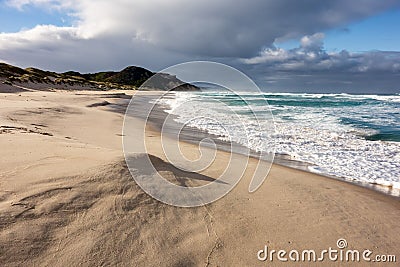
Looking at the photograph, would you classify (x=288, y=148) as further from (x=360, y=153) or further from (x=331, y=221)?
(x=331, y=221)

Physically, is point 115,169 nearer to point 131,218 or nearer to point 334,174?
point 131,218

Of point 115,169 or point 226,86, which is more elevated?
point 226,86

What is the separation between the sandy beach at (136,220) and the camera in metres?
2.48

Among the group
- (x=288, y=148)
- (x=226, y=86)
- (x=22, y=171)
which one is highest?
(x=226, y=86)

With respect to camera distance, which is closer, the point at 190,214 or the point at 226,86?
the point at 190,214

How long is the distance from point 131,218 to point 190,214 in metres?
0.77

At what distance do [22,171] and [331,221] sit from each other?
13.7 ft

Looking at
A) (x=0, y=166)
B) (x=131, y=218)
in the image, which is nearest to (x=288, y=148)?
(x=131, y=218)

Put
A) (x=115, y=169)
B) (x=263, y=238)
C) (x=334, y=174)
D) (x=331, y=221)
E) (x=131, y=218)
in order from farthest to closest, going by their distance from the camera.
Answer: (x=334, y=174), (x=331, y=221), (x=115, y=169), (x=263, y=238), (x=131, y=218)

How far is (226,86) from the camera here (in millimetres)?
3932

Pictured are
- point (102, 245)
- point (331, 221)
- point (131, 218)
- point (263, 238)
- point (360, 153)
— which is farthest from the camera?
point (360, 153)

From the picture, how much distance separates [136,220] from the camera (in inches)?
117

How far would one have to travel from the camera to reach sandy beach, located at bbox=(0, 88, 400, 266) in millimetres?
2477

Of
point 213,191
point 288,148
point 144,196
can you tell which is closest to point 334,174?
point 288,148
